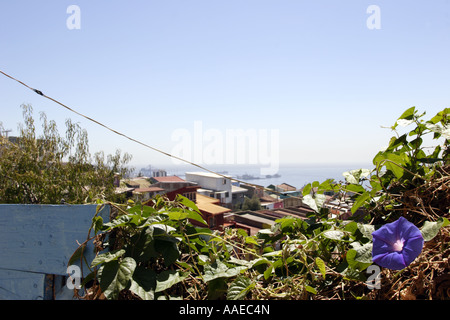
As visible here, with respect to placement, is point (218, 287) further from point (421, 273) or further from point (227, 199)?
point (227, 199)

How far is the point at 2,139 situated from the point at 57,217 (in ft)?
40.3

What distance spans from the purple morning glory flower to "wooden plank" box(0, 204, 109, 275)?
0.65 metres

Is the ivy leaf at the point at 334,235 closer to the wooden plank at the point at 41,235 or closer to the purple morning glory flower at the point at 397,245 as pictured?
the purple morning glory flower at the point at 397,245

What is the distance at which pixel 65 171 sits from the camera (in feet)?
36.8

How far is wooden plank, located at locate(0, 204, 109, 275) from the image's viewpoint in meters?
0.78

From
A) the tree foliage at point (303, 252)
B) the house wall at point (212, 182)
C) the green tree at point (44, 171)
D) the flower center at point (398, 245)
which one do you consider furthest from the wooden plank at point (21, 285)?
the house wall at point (212, 182)

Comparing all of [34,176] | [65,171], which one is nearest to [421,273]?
[34,176]

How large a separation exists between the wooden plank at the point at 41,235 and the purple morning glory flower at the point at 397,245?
0.65 m

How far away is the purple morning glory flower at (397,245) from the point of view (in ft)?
1.56

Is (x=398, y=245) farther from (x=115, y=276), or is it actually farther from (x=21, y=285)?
(x=21, y=285)

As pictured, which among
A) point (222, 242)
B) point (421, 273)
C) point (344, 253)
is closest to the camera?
point (421, 273)

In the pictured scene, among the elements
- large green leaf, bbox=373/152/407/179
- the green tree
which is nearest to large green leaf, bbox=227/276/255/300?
large green leaf, bbox=373/152/407/179

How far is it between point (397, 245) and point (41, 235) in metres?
0.86

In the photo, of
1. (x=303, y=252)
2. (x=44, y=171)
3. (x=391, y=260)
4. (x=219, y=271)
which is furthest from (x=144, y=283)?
(x=44, y=171)
